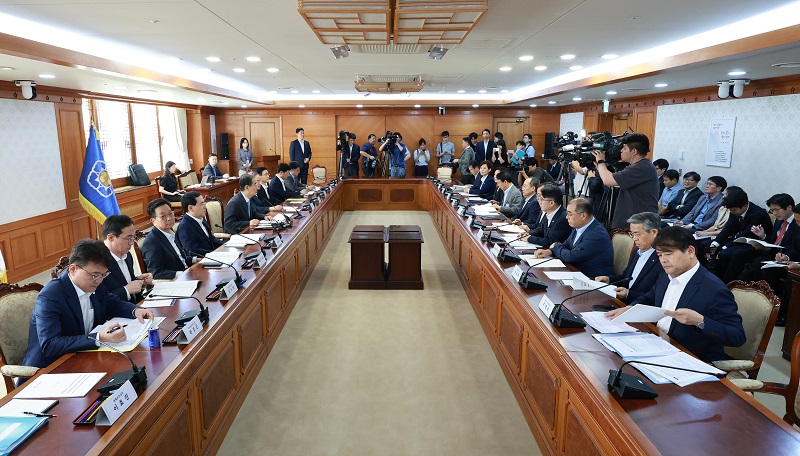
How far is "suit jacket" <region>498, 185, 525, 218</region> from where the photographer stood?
6148mm

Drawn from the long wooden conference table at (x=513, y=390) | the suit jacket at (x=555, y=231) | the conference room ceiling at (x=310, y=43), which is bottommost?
the long wooden conference table at (x=513, y=390)

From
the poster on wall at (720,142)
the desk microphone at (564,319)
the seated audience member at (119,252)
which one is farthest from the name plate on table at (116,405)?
the poster on wall at (720,142)

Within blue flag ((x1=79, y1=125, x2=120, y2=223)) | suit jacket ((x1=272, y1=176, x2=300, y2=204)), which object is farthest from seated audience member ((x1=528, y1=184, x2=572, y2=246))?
blue flag ((x1=79, y1=125, x2=120, y2=223))

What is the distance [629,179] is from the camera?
403 centimetres

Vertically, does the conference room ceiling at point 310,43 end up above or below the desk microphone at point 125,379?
above

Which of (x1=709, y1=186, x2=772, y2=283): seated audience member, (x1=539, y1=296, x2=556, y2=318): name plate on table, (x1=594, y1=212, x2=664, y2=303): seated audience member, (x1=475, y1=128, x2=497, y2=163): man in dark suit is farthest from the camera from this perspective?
(x1=475, y1=128, x2=497, y2=163): man in dark suit

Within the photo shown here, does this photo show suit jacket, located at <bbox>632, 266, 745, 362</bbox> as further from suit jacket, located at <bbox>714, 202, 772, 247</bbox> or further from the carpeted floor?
suit jacket, located at <bbox>714, 202, 772, 247</bbox>

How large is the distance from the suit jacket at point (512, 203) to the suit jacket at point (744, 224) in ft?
7.09

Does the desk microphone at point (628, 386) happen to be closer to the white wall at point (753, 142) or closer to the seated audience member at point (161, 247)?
the seated audience member at point (161, 247)

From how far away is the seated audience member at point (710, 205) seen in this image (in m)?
5.96

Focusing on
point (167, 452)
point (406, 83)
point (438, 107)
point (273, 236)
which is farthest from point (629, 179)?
point (438, 107)

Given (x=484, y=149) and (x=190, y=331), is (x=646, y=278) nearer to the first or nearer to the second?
(x=190, y=331)

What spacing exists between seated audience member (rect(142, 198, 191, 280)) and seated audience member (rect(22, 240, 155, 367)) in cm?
128

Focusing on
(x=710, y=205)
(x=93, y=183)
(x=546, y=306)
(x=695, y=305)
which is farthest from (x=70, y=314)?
(x=710, y=205)
